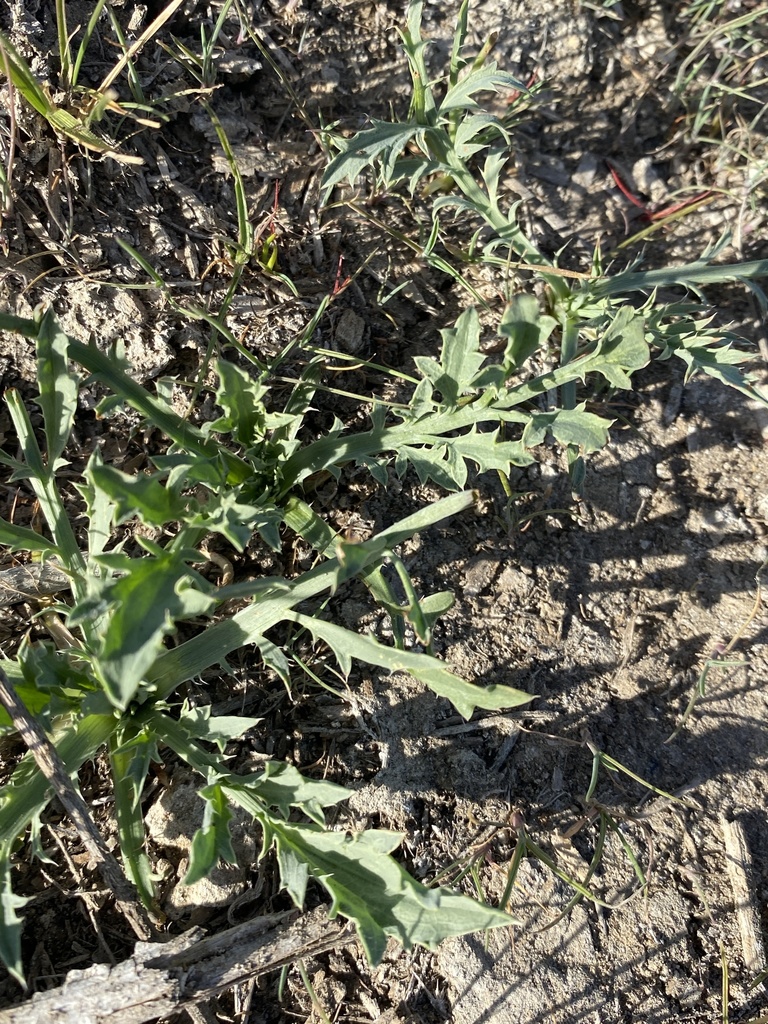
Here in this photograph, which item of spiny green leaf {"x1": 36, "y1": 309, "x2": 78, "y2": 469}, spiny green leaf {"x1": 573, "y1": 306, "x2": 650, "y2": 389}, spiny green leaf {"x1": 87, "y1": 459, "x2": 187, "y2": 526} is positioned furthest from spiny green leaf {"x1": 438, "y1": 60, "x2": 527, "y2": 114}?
spiny green leaf {"x1": 87, "y1": 459, "x2": 187, "y2": 526}

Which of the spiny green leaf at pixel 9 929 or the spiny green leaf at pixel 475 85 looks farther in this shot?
the spiny green leaf at pixel 475 85

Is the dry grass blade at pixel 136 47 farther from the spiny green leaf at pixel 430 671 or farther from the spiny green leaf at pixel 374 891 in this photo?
the spiny green leaf at pixel 374 891

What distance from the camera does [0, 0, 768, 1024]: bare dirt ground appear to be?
218cm

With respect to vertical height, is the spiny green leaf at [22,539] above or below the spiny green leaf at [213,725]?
above

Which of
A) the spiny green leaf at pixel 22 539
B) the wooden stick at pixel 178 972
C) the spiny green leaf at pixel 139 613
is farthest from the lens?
the spiny green leaf at pixel 22 539

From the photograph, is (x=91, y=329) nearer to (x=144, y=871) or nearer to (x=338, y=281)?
(x=338, y=281)

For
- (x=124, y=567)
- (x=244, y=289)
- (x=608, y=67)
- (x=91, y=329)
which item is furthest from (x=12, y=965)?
(x=608, y=67)

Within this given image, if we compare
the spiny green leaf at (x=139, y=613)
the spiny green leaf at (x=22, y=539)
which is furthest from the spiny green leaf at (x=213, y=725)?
the spiny green leaf at (x=22, y=539)

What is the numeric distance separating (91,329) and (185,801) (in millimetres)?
1461

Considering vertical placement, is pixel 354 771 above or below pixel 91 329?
below

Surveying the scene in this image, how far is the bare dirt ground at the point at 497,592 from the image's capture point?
2176 mm

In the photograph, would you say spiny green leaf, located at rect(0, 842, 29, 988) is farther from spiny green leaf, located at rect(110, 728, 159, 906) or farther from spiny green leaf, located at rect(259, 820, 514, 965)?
spiny green leaf, located at rect(259, 820, 514, 965)

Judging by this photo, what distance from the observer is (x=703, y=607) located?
8.71 feet

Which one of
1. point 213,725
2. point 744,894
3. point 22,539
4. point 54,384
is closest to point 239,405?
point 54,384
